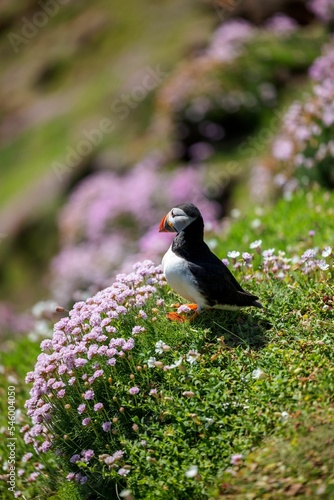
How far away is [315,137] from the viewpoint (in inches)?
324

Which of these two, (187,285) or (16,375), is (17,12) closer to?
(16,375)

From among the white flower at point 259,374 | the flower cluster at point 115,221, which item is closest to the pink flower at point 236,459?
the white flower at point 259,374

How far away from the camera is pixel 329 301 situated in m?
4.54

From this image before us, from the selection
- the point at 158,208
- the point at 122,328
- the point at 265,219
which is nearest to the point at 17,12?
the point at 158,208

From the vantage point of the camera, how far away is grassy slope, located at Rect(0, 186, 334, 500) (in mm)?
3498

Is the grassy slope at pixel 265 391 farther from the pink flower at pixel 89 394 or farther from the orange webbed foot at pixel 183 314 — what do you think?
the pink flower at pixel 89 394

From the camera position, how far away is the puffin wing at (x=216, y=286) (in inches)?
170

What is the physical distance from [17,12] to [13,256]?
11.5m

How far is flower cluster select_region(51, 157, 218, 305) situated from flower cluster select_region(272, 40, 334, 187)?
85.1 inches

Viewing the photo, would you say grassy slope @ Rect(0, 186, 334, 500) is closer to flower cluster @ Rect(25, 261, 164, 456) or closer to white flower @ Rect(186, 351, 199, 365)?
white flower @ Rect(186, 351, 199, 365)

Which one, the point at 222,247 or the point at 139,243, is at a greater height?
the point at 139,243

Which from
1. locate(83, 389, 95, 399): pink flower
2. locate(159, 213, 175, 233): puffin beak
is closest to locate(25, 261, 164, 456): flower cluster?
locate(83, 389, 95, 399): pink flower

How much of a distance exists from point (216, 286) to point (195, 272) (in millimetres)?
160

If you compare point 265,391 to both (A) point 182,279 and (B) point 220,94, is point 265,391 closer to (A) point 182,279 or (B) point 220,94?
(A) point 182,279
